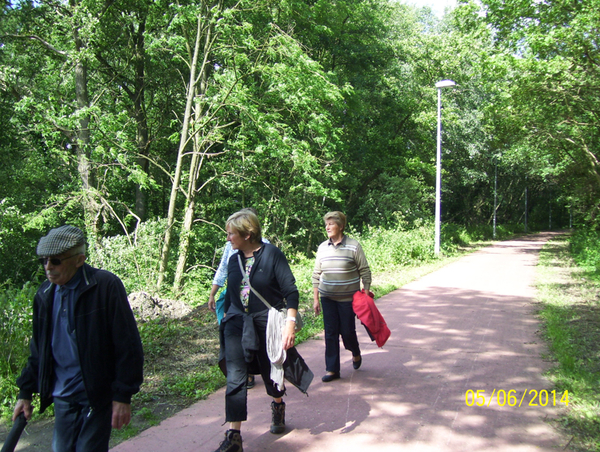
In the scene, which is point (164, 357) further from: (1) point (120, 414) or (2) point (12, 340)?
(1) point (120, 414)

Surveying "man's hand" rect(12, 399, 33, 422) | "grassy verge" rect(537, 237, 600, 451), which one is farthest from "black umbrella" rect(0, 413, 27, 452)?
"grassy verge" rect(537, 237, 600, 451)

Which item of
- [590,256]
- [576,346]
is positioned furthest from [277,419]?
[590,256]

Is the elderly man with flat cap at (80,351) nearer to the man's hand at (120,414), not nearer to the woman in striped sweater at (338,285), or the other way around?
the man's hand at (120,414)

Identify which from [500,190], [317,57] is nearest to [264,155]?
[317,57]

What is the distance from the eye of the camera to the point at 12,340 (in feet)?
17.9

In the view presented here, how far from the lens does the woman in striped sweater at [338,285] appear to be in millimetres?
5520

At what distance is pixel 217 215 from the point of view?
1836cm

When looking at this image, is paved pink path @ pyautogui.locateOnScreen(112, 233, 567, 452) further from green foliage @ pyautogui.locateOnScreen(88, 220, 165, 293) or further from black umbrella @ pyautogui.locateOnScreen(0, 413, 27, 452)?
green foliage @ pyautogui.locateOnScreen(88, 220, 165, 293)

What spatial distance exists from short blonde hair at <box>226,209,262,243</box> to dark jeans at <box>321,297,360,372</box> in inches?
75.7

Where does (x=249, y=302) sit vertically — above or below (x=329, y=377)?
above

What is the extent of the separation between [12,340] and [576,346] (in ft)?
22.7

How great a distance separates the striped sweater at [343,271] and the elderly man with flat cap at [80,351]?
9.91 ft

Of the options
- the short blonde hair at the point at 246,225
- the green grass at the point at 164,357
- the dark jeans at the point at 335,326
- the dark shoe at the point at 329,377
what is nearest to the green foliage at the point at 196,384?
the green grass at the point at 164,357

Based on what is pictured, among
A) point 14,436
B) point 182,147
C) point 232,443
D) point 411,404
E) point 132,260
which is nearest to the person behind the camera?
point 14,436
